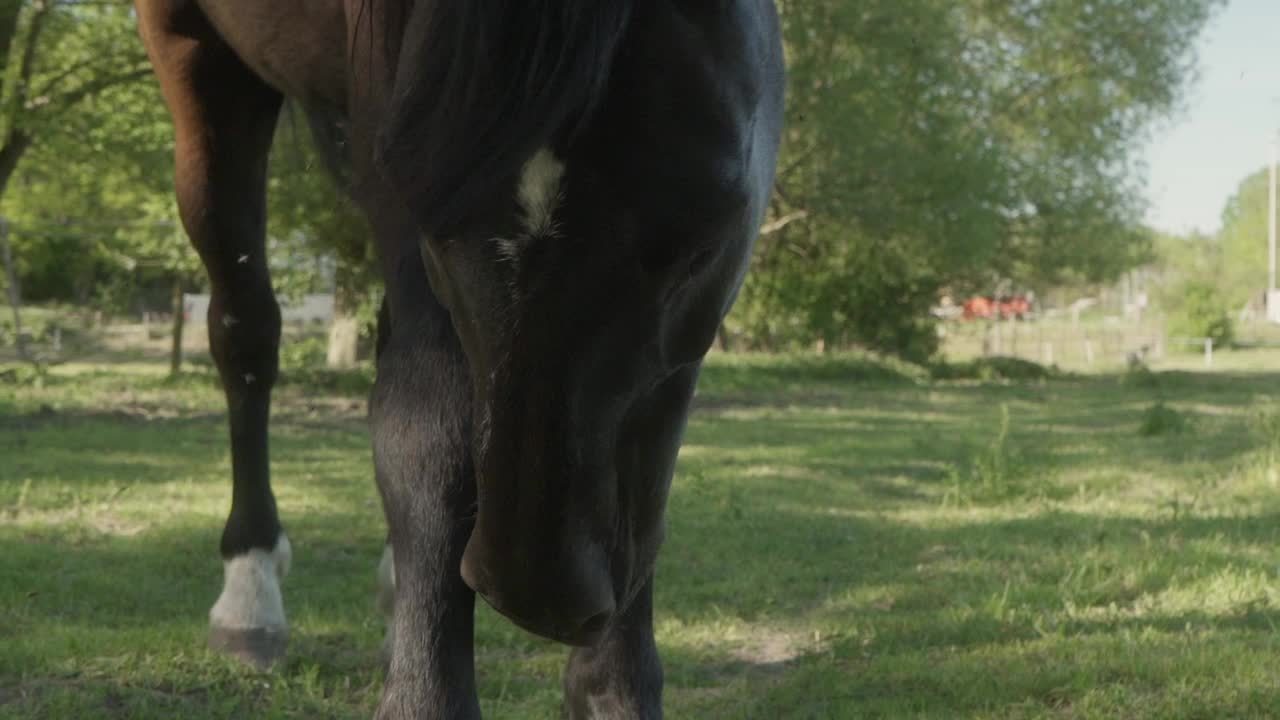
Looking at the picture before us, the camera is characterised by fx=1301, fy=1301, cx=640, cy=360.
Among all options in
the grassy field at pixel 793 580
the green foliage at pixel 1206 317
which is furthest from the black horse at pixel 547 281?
the green foliage at pixel 1206 317

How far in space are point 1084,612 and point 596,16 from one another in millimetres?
3341

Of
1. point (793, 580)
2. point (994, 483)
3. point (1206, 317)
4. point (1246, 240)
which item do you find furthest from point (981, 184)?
point (1246, 240)

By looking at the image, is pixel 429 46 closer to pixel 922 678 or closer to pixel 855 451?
pixel 922 678

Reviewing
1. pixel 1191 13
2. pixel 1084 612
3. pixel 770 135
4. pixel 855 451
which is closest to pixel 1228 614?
pixel 1084 612

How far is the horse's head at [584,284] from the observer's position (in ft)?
4.32

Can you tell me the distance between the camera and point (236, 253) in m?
3.46

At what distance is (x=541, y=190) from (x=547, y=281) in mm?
94

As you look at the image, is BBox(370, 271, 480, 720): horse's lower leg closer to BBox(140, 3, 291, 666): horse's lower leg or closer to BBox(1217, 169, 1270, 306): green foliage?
BBox(140, 3, 291, 666): horse's lower leg

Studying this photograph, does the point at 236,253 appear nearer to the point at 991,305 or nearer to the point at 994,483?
the point at 994,483

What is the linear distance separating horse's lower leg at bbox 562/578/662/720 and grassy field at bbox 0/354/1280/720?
3.61 feet

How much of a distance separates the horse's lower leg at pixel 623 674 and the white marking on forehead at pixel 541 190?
31.8 inches

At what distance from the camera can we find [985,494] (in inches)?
268

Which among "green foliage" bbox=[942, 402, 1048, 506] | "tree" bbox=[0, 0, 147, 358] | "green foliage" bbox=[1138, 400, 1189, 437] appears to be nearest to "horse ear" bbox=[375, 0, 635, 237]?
"green foliage" bbox=[942, 402, 1048, 506]

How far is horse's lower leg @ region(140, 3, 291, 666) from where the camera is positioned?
10.9ft
